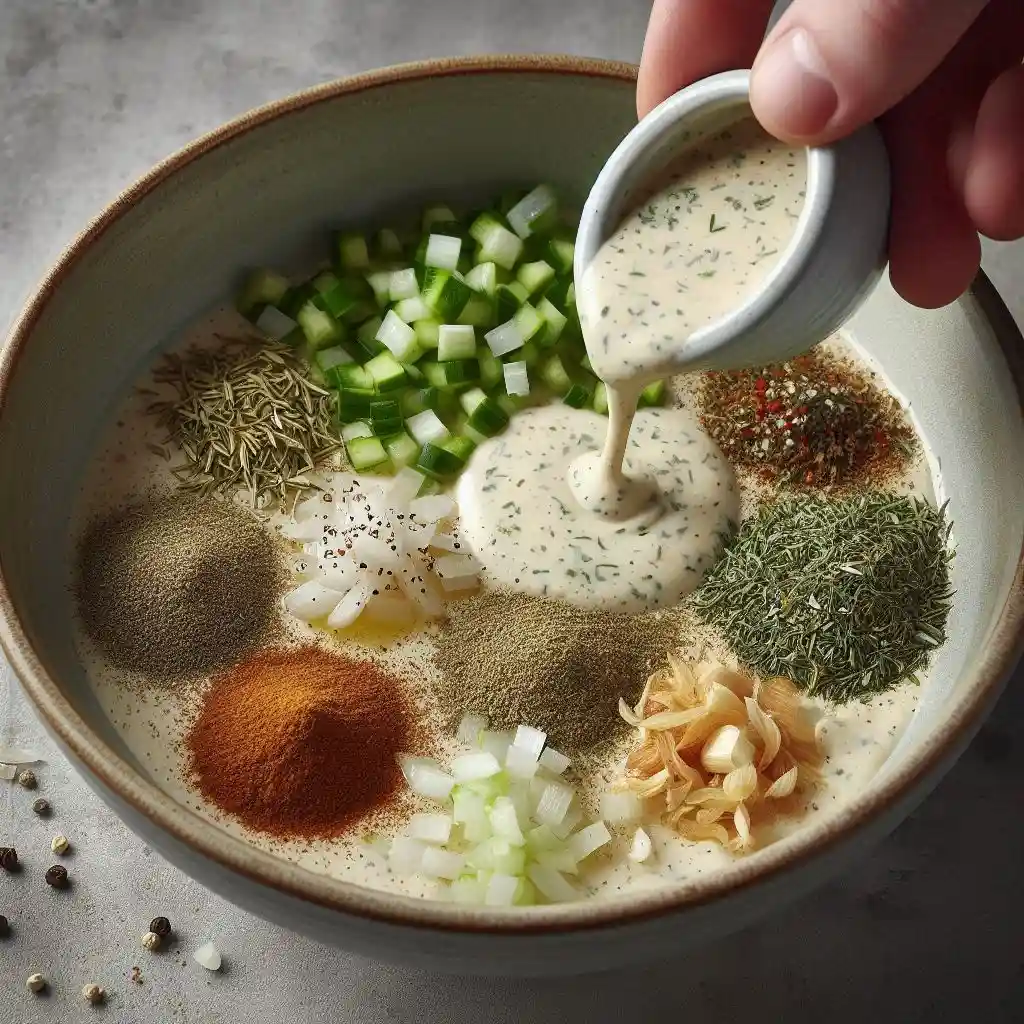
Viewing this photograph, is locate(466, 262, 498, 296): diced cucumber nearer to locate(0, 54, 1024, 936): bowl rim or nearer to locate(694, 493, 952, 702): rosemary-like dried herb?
locate(694, 493, 952, 702): rosemary-like dried herb

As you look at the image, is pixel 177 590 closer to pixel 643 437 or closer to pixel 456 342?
pixel 456 342

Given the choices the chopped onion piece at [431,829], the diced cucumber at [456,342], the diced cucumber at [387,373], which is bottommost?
the chopped onion piece at [431,829]

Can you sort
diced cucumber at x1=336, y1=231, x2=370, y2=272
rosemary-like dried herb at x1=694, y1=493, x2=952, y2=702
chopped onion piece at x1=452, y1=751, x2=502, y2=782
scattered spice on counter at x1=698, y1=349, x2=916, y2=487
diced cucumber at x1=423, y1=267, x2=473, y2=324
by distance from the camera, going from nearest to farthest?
chopped onion piece at x1=452, y1=751, x2=502, y2=782, rosemary-like dried herb at x1=694, y1=493, x2=952, y2=702, scattered spice on counter at x1=698, y1=349, x2=916, y2=487, diced cucumber at x1=423, y1=267, x2=473, y2=324, diced cucumber at x1=336, y1=231, x2=370, y2=272

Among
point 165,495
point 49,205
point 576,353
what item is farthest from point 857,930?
point 49,205

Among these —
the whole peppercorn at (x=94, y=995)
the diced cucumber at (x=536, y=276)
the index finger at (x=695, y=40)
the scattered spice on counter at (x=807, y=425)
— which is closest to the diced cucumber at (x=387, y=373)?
the diced cucumber at (x=536, y=276)

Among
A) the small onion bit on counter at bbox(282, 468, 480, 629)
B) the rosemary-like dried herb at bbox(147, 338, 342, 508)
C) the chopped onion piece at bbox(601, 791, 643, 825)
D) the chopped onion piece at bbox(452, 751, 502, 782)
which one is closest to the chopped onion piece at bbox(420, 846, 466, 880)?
the chopped onion piece at bbox(452, 751, 502, 782)

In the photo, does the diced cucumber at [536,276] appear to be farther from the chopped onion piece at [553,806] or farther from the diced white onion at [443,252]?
the chopped onion piece at [553,806]

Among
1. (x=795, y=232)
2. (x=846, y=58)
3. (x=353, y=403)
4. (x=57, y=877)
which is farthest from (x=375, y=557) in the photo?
(x=846, y=58)
